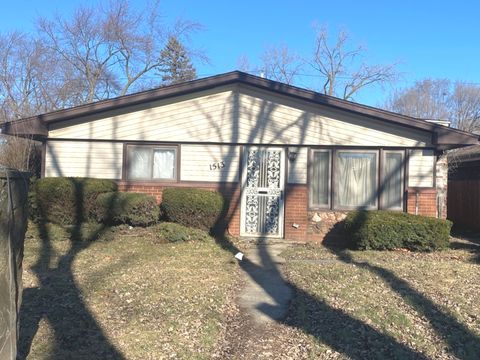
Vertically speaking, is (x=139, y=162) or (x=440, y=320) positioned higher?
(x=139, y=162)

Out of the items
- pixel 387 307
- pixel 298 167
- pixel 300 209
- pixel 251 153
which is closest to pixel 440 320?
pixel 387 307

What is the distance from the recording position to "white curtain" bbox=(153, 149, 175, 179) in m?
12.3

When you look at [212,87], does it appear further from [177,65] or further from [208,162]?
[177,65]

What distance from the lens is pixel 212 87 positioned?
1215cm

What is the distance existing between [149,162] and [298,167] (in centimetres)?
364

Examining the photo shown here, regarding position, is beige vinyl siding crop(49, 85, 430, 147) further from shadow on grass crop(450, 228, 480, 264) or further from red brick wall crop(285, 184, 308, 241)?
shadow on grass crop(450, 228, 480, 264)

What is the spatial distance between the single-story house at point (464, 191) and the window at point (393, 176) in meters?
4.78

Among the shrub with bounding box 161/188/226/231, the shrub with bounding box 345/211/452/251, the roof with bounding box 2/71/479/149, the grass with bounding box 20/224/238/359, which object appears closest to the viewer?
the grass with bounding box 20/224/238/359

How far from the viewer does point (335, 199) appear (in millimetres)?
12133

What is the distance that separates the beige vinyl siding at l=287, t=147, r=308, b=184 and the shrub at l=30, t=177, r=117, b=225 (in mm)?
4489

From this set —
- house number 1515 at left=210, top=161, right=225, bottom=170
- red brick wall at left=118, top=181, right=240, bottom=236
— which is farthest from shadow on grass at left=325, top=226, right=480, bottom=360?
house number 1515 at left=210, top=161, right=225, bottom=170

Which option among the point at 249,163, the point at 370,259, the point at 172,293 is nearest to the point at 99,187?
the point at 249,163

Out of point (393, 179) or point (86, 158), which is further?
point (86, 158)

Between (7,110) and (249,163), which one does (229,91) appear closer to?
(249,163)
